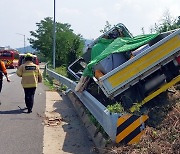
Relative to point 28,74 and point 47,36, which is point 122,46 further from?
point 47,36

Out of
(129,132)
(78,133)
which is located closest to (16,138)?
(78,133)

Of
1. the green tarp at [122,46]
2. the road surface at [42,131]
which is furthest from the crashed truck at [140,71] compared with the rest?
the road surface at [42,131]

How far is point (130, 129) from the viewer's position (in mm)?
6051

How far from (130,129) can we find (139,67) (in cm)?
154

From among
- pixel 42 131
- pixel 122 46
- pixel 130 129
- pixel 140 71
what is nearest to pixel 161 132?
pixel 130 129

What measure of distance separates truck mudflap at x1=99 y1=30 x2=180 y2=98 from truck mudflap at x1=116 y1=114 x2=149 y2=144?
1.14 metres

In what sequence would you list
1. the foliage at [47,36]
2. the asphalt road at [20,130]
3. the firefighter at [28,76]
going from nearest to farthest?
the asphalt road at [20,130]
the firefighter at [28,76]
the foliage at [47,36]

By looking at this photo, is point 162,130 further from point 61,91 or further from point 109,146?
point 61,91

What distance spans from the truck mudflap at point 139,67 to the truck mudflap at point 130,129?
1144mm

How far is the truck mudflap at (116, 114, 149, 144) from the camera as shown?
6.04 m

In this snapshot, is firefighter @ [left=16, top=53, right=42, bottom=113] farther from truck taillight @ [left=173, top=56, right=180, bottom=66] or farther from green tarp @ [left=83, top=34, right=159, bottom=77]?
truck taillight @ [left=173, top=56, right=180, bottom=66]

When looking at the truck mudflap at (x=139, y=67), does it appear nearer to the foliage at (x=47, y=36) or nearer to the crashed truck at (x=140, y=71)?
the crashed truck at (x=140, y=71)

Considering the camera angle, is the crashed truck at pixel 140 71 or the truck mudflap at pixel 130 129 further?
the crashed truck at pixel 140 71

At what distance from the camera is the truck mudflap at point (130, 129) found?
6.04 meters
